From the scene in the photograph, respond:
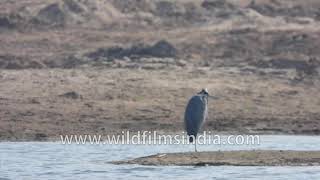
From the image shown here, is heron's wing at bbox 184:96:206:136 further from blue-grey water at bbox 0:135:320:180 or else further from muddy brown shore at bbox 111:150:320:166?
blue-grey water at bbox 0:135:320:180

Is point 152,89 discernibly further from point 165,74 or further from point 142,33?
point 142,33

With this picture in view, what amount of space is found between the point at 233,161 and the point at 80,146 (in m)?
4.23

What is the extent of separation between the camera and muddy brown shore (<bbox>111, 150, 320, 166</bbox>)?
1717cm

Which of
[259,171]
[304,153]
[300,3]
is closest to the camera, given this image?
[259,171]

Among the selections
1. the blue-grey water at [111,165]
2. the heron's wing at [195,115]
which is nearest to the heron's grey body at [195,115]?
the heron's wing at [195,115]

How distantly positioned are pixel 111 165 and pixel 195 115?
1.43 metres

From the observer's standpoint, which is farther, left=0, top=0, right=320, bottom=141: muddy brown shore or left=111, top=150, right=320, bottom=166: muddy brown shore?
left=0, top=0, right=320, bottom=141: muddy brown shore

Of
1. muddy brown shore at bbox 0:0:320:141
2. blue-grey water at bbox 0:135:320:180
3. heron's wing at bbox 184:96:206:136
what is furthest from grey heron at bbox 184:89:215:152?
muddy brown shore at bbox 0:0:320:141

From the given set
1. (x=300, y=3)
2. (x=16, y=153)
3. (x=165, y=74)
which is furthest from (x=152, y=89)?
(x=300, y=3)

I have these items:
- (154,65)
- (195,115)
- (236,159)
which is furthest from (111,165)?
(154,65)

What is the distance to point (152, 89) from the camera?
2492cm

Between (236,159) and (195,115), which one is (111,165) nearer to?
(195,115)

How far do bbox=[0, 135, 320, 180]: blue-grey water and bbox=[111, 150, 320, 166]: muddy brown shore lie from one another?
194 mm

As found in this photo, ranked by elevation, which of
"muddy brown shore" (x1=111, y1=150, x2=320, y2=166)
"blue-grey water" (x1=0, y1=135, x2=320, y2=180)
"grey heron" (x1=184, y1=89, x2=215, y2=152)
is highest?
"grey heron" (x1=184, y1=89, x2=215, y2=152)
